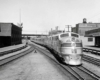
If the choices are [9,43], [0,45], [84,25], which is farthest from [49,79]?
[84,25]

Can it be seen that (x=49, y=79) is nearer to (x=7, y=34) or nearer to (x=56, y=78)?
(x=56, y=78)

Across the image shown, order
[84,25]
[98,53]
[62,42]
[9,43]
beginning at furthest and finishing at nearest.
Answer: [84,25], [9,43], [98,53], [62,42]

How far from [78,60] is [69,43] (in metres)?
1.99

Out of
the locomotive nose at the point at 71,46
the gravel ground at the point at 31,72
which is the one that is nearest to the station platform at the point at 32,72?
the gravel ground at the point at 31,72

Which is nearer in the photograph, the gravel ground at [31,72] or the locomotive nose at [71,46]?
the gravel ground at [31,72]

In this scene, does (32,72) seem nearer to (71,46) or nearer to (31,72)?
(31,72)

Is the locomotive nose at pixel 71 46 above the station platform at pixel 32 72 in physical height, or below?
above

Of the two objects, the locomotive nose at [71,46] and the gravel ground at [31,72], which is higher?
the locomotive nose at [71,46]

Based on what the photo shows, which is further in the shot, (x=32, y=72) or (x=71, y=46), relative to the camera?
(x=71, y=46)

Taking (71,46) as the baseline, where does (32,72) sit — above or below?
below

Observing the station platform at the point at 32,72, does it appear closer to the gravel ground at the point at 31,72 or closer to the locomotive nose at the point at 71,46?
the gravel ground at the point at 31,72

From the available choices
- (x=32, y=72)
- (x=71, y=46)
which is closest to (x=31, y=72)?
(x=32, y=72)

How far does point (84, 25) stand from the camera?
171ft

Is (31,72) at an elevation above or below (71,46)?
below
